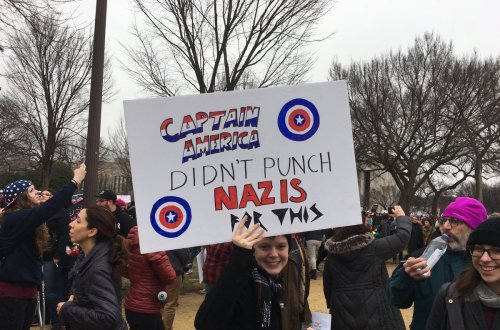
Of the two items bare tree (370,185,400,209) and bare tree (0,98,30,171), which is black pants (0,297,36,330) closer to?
bare tree (0,98,30,171)

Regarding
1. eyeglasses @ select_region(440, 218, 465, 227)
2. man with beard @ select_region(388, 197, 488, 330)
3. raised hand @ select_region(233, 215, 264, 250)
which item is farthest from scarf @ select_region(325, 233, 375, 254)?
raised hand @ select_region(233, 215, 264, 250)

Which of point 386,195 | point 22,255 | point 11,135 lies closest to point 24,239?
point 22,255

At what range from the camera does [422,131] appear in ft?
75.5

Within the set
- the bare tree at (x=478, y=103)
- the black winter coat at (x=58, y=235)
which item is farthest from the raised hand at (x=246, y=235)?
the bare tree at (x=478, y=103)

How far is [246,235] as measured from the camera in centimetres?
204

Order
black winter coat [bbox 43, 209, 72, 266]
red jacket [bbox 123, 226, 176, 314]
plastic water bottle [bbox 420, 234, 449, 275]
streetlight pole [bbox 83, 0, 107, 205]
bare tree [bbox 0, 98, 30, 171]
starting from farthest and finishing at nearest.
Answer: bare tree [bbox 0, 98, 30, 171]
streetlight pole [bbox 83, 0, 107, 205]
black winter coat [bbox 43, 209, 72, 266]
red jacket [bbox 123, 226, 176, 314]
plastic water bottle [bbox 420, 234, 449, 275]

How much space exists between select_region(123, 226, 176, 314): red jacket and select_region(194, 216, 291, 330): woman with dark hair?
2350 millimetres

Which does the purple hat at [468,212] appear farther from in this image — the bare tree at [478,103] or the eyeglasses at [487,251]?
the bare tree at [478,103]

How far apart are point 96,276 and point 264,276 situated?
122cm

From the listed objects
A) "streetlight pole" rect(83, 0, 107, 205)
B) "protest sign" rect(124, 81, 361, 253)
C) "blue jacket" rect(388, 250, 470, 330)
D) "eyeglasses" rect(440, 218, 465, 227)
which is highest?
"streetlight pole" rect(83, 0, 107, 205)

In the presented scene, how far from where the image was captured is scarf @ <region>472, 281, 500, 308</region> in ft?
6.62

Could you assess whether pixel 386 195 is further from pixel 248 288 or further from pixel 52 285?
pixel 248 288

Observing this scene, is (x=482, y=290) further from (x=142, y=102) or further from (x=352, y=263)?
(x=142, y=102)

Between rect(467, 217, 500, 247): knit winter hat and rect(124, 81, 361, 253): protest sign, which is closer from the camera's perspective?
rect(467, 217, 500, 247): knit winter hat
